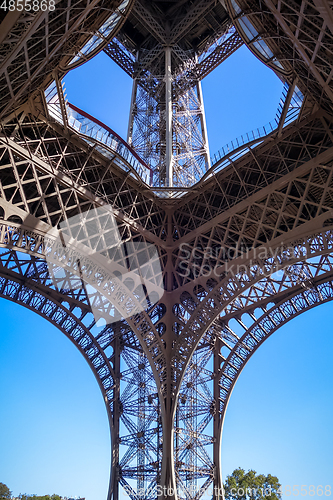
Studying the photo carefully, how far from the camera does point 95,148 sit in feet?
64.4

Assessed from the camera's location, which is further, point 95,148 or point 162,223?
point 162,223

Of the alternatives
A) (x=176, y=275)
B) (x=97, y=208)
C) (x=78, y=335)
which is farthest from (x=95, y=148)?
(x=78, y=335)

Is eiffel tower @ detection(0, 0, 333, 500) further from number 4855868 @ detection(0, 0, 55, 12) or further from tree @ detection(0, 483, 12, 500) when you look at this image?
tree @ detection(0, 483, 12, 500)

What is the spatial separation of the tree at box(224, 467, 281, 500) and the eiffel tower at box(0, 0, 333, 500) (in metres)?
7.93

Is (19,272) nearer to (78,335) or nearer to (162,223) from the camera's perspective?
(78,335)

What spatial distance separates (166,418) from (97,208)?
1107 centimetres

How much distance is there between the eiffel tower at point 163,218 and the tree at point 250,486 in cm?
793

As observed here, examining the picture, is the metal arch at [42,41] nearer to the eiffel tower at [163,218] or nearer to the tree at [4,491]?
the eiffel tower at [163,218]

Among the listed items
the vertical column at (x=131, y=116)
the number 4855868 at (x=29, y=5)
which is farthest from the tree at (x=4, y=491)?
the number 4855868 at (x=29, y=5)

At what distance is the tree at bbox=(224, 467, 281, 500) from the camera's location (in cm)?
3038

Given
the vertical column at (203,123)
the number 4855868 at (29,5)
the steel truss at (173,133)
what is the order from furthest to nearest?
the vertical column at (203,123) < the steel truss at (173,133) < the number 4855868 at (29,5)

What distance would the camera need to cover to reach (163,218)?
23.8 meters

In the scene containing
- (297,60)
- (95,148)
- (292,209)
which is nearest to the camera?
(297,60)

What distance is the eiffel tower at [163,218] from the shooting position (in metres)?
15.0
